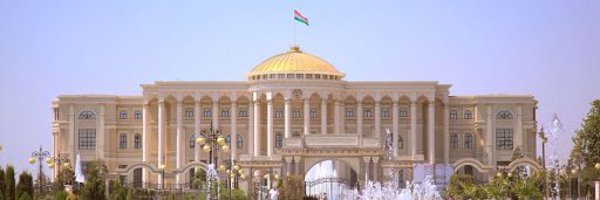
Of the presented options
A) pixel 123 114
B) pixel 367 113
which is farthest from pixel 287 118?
pixel 123 114

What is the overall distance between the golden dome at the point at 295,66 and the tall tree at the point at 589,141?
94.4 ft

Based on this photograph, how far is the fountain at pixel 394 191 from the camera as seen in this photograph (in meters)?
57.8

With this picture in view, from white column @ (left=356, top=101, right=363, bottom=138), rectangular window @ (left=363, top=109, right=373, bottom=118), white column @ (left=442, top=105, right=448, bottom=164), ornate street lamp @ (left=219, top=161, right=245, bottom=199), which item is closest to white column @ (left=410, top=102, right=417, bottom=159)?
white column @ (left=442, top=105, right=448, bottom=164)

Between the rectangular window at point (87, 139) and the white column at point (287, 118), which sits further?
the rectangular window at point (87, 139)

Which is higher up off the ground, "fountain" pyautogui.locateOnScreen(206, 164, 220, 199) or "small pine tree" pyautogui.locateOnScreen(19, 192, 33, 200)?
"fountain" pyautogui.locateOnScreen(206, 164, 220, 199)

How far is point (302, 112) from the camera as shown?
289ft

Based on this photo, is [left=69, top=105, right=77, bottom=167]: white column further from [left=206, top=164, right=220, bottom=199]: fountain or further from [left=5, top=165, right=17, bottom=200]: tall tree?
[left=5, top=165, right=17, bottom=200]: tall tree

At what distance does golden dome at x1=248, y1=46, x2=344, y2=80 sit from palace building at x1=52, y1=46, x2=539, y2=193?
83mm

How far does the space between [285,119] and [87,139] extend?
1203cm

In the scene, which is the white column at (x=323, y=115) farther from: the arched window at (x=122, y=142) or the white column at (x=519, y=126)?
the arched window at (x=122, y=142)

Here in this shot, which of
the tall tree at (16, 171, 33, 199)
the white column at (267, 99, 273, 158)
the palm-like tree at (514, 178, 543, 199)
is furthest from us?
the white column at (267, 99, 273, 158)

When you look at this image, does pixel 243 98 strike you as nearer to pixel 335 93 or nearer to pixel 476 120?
pixel 335 93

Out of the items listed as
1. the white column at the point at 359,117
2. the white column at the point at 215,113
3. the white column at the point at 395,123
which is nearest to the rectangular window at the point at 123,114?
the white column at the point at 215,113

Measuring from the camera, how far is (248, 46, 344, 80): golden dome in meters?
87.4
